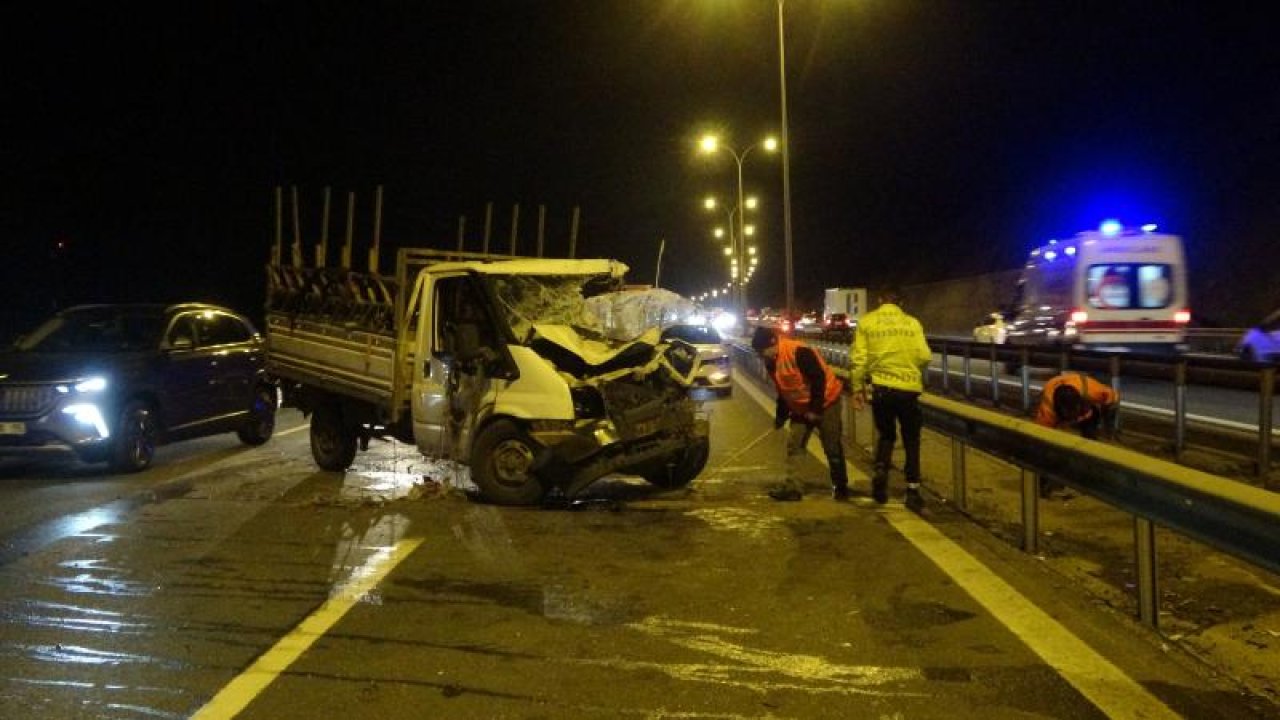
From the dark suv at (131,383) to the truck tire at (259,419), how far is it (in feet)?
0.04

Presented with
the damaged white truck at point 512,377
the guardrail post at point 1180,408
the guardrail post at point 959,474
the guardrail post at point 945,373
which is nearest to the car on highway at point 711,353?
the guardrail post at point 945,373

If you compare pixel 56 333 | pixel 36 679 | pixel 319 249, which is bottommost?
pixel 36 679

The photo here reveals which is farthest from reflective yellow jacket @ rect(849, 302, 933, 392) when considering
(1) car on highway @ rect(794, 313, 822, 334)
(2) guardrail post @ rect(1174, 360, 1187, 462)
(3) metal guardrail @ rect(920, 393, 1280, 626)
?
(1) car on highway @ rect(794, 313, 822, 334)

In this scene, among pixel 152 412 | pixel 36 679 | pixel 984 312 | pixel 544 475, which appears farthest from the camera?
pixel 984 312

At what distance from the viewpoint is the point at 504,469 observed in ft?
29.7

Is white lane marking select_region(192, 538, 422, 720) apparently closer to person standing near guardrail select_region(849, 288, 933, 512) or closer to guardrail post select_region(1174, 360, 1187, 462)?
person standing near guardrail select_region(849, 288, 933, 512)

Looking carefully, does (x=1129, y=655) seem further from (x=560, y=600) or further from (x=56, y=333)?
(x=56, y=333)

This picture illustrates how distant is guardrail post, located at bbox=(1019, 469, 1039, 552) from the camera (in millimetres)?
7246

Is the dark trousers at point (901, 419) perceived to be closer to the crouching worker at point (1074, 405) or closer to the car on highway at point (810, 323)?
the crouching worker at point (1074, 405)

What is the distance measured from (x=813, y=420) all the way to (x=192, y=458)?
24.1 ft

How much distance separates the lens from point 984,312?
182 feet

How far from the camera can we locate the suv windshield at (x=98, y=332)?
1178 centimetres

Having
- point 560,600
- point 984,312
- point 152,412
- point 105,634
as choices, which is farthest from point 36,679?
point 984,312

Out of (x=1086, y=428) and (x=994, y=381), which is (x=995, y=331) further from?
(x=1086, y=428)
